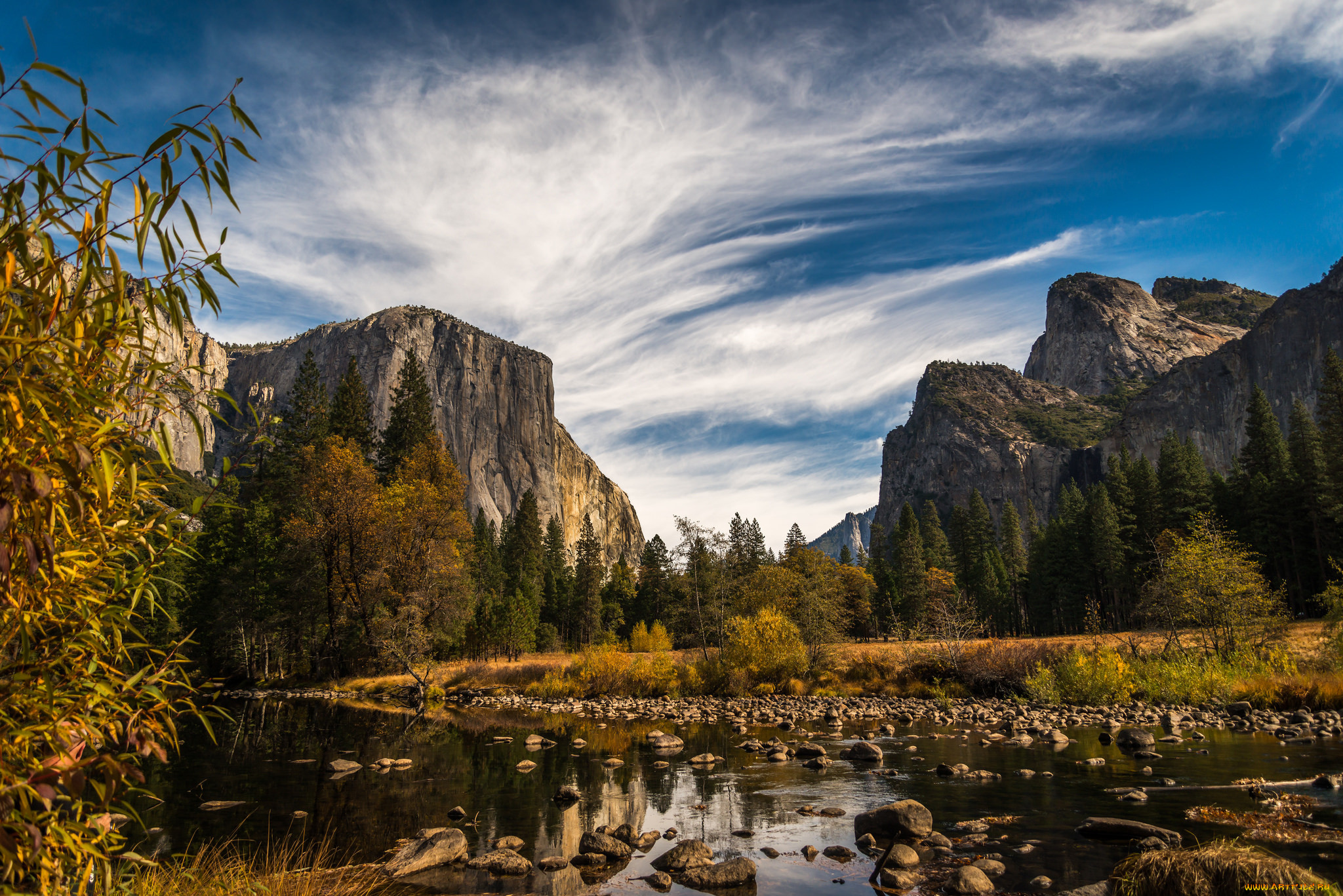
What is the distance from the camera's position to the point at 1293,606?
52719mm

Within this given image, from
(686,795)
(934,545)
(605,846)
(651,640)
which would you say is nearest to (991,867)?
(605,846)

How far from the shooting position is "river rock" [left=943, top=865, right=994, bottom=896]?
8.12 m

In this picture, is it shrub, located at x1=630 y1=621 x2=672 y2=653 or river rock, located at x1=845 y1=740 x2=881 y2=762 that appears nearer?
river rock, located at x1=845 y1=740 x2=881 y2=762

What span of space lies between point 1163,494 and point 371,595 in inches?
2681

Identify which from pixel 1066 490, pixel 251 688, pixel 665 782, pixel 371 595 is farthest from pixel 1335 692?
pixel 1066 490

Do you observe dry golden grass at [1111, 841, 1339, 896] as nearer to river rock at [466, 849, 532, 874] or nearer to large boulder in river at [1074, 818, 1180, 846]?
large boulder in river at [1074, 818, 1180, 846]

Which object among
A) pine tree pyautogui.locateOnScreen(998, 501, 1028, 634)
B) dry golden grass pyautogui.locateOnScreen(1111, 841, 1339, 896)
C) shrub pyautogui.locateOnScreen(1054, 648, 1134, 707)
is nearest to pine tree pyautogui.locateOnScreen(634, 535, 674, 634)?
pine tree pyautogui.locateOnScreen(998, 501, 1028, 634)

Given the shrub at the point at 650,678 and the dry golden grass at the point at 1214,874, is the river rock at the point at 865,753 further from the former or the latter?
the shrub at the point at 650,678

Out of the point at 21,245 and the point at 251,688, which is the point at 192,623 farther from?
the point at 21,245

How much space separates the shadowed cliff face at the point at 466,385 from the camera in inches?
5812

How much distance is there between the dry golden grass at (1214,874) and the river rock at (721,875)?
439 cm

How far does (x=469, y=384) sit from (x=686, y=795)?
150 m

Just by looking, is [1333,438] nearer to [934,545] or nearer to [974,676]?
[974,676]

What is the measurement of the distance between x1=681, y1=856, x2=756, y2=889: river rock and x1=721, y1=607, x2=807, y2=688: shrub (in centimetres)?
2475
